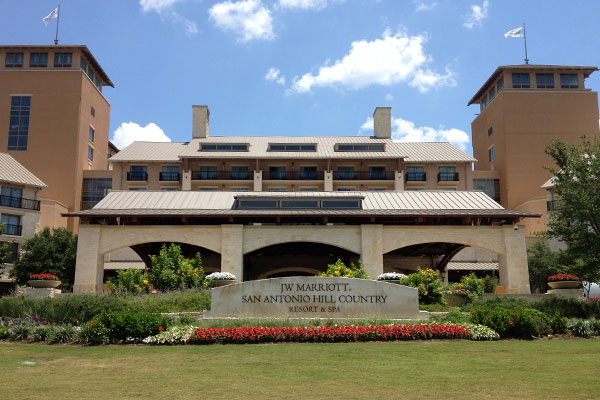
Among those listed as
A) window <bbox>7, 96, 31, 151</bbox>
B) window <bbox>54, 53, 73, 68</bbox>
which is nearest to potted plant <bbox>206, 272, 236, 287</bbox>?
window <bbox>7, 96, 31, 151</bbox>

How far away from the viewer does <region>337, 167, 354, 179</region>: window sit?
189 feet

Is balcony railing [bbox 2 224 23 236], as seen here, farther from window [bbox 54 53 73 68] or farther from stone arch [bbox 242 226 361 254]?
stone arch [bbox 242 226 361 254]

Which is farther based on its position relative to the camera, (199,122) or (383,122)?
(199,122)

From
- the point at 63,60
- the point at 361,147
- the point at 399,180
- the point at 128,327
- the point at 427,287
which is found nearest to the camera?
the point at 128,327

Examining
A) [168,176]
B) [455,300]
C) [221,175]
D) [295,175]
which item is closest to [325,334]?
[455,300]

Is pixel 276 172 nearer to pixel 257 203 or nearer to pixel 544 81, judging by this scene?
pixel 257 203

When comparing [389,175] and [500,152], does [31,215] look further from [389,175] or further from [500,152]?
[500,152]

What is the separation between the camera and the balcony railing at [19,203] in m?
49.5

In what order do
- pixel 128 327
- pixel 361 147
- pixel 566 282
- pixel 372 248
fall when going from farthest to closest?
pixel 361 147 → pixel 372 248 → pixel 566 282 → pixel 128 327

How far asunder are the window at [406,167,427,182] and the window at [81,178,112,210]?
32.4 metres

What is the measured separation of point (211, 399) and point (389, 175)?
50.1 m

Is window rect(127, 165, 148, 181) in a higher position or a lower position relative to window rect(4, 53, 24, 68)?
lower

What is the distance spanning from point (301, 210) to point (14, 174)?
1247 inches

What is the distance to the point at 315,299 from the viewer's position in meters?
19.3
